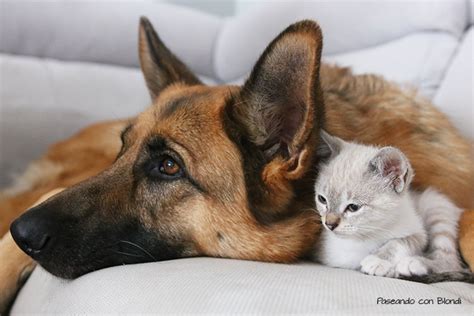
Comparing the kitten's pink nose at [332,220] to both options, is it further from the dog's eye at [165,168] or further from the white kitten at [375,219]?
the dog's eye at [165,168]

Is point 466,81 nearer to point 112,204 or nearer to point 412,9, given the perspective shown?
point 412,9

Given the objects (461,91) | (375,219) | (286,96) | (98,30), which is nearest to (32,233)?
(286,96)

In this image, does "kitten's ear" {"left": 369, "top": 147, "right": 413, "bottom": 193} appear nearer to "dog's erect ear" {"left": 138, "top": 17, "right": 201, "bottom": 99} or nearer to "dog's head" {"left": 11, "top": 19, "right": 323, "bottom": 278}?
"dog's head" {"left": 11, "top": 19, "right": 323, "bottom": 278}

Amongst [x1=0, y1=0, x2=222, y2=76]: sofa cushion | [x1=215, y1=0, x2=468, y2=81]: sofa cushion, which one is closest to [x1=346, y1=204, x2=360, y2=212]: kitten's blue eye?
[x1=215, y1=0, x2=468, y2=81]: sofa cushion

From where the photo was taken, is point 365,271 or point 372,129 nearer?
point 365,271

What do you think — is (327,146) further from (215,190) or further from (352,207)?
(215,190)

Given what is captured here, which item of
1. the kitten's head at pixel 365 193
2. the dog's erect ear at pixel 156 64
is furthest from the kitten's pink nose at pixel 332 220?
the dog's erect ear at pixel 156 64

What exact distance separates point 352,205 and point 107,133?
1202mm

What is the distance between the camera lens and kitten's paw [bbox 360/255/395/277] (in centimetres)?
103

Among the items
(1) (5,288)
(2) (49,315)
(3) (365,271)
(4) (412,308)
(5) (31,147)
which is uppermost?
(4) (412,308)

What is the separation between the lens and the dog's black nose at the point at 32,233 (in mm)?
1053

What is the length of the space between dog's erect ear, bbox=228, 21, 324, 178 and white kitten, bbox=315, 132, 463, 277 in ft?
0.26

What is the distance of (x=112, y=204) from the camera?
3.82ft

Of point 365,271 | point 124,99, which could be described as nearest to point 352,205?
point 365,271
